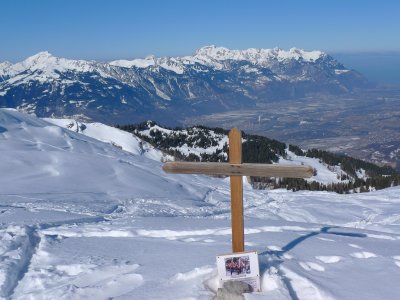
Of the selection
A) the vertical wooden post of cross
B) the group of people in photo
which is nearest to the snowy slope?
the vertical wooden post of cross

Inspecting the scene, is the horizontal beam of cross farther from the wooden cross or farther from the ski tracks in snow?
the ski tracks in snow

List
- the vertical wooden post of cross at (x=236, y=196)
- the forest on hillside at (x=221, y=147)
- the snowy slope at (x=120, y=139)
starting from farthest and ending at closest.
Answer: the forest on hillside at (x=221, y=147) < the snowy slope at (x=120, y=139) < the vertical wooden post of cross at (x=236, y=196)

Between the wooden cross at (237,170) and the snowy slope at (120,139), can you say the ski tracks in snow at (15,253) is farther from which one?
the snowy slope at (120,139)

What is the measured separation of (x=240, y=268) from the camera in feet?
25.2

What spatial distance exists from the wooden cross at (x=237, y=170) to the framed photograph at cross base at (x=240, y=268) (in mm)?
433

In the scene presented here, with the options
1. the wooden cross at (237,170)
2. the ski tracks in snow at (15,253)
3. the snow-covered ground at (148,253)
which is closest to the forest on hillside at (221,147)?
the snow-covered ground at (148,253)

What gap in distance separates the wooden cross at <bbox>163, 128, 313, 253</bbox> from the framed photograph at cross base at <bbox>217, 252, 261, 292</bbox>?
433 mm

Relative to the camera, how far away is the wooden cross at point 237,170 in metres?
7.72

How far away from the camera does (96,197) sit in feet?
74.6

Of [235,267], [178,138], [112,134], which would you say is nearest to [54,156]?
[235,267]

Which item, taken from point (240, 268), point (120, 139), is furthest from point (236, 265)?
point (120, 139)

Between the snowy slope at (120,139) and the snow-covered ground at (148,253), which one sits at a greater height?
the snowy slope at (120,139)

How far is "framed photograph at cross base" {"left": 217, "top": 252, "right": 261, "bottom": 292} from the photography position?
763 cm

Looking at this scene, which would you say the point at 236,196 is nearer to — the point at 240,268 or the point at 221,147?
the point at 240,268
